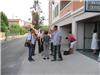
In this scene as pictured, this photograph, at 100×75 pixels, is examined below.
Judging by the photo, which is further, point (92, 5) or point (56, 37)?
point (56, 37)

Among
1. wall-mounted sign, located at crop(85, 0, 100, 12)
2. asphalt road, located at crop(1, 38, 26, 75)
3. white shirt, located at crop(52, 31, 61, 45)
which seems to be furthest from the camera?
white shirt, located at crop(52, 31, 61, 45)

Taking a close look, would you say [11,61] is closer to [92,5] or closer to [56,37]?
[56,37]

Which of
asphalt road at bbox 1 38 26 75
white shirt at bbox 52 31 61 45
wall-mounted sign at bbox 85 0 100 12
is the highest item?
wall-mounted sign at bbox 85 0 100 12

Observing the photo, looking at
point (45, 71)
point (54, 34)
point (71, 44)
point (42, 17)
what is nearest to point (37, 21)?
point (42, 17)

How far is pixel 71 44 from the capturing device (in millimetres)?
20719

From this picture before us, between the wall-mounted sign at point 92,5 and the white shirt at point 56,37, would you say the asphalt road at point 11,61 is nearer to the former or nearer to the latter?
the white shirt at point 56,37

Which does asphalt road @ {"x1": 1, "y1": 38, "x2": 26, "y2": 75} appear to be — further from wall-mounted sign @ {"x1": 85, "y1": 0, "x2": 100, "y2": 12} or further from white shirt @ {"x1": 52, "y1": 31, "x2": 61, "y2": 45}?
wall-mounted sign @ {"x1": 85, "y1": 0, "x2": 100, "y2": 12}

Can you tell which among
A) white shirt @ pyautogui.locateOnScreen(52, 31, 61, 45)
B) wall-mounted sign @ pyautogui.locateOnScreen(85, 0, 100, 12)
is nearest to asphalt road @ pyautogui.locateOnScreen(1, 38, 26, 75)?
white shirt @ pyautogui.locateOnScreen(52, 31, 61, 45)

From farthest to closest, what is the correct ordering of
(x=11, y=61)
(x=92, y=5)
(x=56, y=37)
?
1. (x=11, y=61)
2. (x=56, y=37)
3. (x=92, y=5)

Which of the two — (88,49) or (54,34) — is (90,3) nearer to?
(54,34)

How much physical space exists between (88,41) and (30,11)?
1977cm

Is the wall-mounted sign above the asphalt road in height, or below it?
above

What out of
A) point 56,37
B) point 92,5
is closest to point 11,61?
point 56,37

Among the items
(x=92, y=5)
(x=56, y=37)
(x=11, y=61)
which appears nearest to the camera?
(x=92, y=5)
